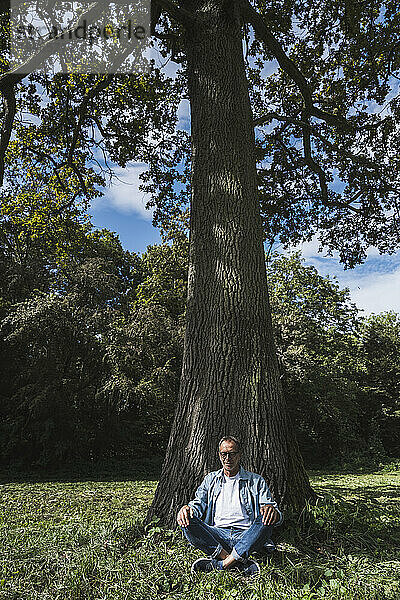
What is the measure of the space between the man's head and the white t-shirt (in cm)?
7

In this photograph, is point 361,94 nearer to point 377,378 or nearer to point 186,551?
Answer: point 186,551

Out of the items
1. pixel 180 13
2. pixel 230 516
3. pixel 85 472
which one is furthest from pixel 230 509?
pixel 85 472

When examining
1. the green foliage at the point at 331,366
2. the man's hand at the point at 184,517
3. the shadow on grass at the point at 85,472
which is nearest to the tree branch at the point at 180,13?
the man's hand at the point at 184,517

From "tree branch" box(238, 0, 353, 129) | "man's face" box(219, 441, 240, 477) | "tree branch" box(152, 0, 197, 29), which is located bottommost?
"man's face" box(219, 441, 240, 477)

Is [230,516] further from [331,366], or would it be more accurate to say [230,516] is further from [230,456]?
[331,366]

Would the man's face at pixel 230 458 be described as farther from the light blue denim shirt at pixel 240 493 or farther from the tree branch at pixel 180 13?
the tree branch at pixel 180 13

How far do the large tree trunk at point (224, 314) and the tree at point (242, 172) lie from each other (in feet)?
0.04

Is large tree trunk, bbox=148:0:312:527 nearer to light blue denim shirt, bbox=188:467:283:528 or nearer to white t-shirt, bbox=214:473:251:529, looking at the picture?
light blue denim shirt, bbox=188:467:283:528

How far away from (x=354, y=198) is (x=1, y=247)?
1038 centimetres

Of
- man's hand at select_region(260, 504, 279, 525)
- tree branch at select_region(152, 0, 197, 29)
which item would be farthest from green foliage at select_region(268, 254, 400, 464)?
man's hand at select_region(260, 504, 279, 525)

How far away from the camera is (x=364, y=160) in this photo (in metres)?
9.00

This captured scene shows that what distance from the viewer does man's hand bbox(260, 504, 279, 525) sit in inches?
134

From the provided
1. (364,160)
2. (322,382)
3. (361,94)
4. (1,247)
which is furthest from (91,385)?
(361,94)

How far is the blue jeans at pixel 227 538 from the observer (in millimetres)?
3299
